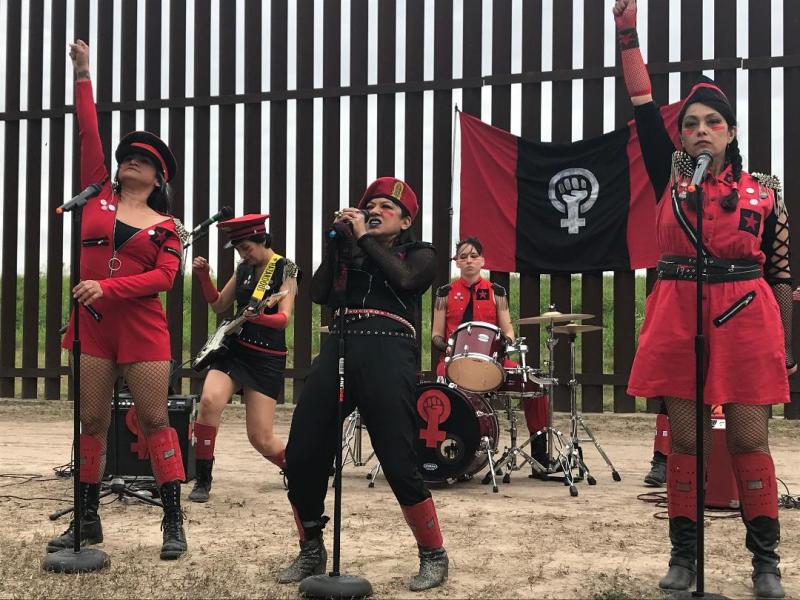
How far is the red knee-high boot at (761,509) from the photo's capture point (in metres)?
3.63

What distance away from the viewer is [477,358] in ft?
20.9

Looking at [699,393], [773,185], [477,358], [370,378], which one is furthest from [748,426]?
[477,358]

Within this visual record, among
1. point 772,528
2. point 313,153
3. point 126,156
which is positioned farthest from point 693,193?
point 313,153

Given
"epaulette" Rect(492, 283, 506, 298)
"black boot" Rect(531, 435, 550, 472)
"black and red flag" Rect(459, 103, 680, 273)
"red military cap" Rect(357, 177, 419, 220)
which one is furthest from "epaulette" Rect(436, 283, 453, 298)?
"red military cap" Rect(357, 177, 419, 220)

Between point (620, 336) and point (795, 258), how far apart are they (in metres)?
2.05

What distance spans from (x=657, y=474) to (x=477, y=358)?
5.39 ft

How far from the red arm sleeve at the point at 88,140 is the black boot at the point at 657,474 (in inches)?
172

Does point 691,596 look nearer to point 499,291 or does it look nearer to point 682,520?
point 682,520

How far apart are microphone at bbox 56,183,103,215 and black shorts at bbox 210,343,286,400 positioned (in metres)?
1.90

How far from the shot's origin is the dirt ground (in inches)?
149

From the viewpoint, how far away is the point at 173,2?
12234 millimetres

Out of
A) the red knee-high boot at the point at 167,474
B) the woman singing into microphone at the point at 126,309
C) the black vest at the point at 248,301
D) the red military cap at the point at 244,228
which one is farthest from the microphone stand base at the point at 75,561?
the red military cap at the point at 244,228

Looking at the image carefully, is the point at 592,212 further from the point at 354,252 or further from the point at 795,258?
the point at 354,252

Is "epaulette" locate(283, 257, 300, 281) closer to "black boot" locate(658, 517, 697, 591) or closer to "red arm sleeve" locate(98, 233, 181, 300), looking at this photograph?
"red arm sleeve" locate(98, 233, 181, 300)
